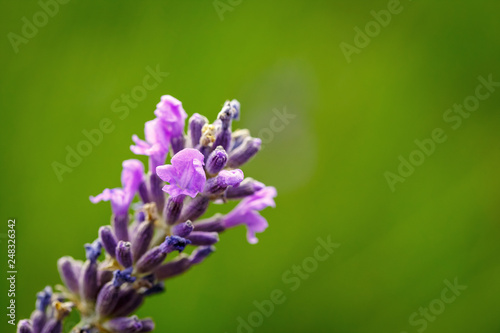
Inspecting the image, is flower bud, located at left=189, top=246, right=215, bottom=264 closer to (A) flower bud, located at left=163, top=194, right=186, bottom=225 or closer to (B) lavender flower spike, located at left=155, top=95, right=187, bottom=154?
(A) flower bud, located at left=163, top=194, right=186, bottom=225

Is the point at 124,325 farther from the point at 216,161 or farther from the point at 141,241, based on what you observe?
the point at 216,161

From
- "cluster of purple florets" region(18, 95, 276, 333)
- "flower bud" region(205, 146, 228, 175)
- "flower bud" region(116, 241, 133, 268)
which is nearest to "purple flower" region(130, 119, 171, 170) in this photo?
"cluster of purple florets" region(18, 95, 276, 333)

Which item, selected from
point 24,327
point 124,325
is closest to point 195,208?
point 124,325

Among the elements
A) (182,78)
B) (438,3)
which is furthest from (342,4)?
(182,78)

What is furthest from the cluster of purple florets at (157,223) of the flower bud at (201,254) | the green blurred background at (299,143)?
the green blurred background at (299,143)

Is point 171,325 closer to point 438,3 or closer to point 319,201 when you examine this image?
point 319,201

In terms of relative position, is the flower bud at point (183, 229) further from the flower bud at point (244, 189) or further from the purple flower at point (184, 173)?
the flower bud at point (244, 189)
